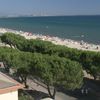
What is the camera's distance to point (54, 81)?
21844 millimetres

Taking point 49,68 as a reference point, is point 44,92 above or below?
below

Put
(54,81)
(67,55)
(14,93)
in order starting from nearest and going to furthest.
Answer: (14,93), (54,81), (67,55)

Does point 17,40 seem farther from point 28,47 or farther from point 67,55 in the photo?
point 67,55

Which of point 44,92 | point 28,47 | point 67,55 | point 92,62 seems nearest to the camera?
point 44,92

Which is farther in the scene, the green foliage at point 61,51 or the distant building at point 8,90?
the green foliage at point 61,51

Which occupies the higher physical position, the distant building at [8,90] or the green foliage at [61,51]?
the distant building at [8,90]

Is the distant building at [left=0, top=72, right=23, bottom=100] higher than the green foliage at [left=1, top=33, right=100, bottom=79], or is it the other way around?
the distant building at [left=0, top=72, right=23, bottom=100]

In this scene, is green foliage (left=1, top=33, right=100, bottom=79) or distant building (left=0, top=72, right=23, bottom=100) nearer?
distant building (left=0, top=72, right=23, bottom=100)

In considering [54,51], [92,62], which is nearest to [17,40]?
[54,51]

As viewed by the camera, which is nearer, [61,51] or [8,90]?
[8,90]

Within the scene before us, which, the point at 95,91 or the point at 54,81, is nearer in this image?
the point at 54,81

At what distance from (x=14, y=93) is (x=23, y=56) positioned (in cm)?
1143

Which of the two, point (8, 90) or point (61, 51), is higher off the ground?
point (8, 90)

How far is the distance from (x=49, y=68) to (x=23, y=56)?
4.01 meters
